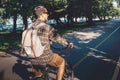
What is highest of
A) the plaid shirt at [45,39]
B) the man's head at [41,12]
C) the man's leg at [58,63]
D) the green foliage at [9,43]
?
the man's head at [41,12]

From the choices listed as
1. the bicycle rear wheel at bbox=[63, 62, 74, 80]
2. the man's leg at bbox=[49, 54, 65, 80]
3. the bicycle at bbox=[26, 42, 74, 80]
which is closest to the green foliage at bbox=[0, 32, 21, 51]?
the bicycle at bbox=[26, 42, 74, 80]

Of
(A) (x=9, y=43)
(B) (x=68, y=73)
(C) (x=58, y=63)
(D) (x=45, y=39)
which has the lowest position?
(A) (x=9, y=43)

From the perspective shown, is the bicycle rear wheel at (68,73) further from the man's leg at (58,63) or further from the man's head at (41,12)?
the man's head at (41,12)

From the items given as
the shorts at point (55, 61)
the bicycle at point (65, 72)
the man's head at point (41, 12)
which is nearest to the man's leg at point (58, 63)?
the shorts at point (55, 61)

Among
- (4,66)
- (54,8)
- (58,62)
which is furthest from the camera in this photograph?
(54,8)

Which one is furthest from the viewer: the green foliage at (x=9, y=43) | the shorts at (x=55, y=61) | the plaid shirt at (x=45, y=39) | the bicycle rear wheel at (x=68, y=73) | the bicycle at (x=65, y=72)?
the green foliage at (x=9, y=43)

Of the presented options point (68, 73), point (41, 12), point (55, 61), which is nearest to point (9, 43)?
point (68, 73)

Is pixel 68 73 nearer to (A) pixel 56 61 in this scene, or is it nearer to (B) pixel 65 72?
(B) pixel 65 72

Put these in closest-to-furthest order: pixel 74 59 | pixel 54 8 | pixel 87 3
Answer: pixel 74 59, pixel 54 8, pixel 87 3

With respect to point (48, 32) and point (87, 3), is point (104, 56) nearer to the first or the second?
point (48, 32)

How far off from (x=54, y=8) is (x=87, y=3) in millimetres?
8286

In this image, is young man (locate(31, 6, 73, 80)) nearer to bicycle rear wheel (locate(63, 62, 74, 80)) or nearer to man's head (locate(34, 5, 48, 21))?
man's head (locate(34, 5, 48, 21))

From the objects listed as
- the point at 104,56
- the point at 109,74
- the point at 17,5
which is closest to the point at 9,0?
the point at 17,5

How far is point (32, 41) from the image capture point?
20.0ft
